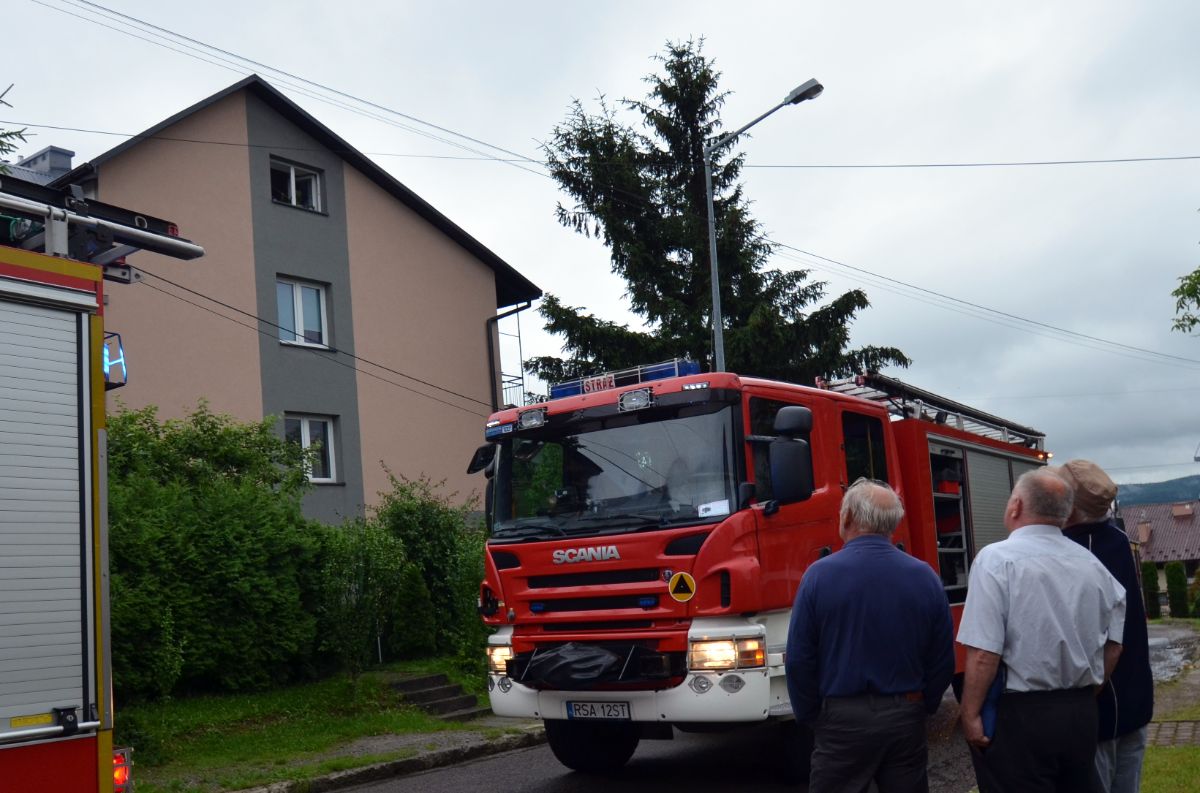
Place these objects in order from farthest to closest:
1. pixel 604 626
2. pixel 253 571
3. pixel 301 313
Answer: pixel 301 313 < pixel 253 571 < pixel 604 626

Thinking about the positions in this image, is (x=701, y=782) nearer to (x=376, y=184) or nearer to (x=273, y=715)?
(x=273, y=715)

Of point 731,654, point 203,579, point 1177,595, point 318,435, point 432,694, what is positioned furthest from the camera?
point 1177,595

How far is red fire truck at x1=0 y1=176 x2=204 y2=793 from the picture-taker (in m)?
4.45

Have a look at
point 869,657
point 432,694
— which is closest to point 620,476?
point 869,657

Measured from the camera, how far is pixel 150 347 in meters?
21.6

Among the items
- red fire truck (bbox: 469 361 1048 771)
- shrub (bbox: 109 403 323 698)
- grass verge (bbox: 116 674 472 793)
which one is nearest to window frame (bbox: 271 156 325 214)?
shrub (bbox: 109 403 323 698)

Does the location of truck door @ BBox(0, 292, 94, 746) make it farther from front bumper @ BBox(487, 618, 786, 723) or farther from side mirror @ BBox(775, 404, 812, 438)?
side mirror @ BBox(775, 404, 812, 438)

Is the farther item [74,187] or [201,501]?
[201,501]

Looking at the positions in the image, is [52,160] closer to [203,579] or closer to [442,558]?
[442,558]

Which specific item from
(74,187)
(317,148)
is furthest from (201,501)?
(317,148)

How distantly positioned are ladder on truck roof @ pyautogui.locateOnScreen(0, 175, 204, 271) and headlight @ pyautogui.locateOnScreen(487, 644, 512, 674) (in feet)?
12.0

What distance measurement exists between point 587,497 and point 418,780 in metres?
3.43

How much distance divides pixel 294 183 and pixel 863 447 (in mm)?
18851

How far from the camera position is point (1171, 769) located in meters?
7.77
